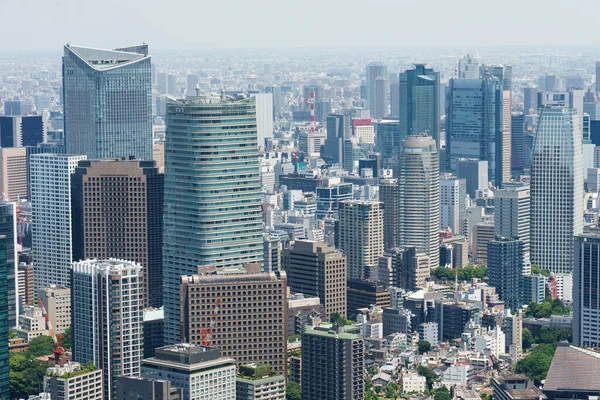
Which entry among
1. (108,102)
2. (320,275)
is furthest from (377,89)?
(320,275)

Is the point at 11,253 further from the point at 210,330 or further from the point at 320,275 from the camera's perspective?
the point at 210,330

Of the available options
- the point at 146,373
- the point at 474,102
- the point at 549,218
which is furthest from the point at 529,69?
the point at 146,373

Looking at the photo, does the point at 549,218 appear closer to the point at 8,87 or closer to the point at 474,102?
→ the point at 474,102

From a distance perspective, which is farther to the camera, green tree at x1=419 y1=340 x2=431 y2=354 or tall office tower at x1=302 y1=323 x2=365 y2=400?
green tree at x1=419 y1=340 x2=431 y2=354

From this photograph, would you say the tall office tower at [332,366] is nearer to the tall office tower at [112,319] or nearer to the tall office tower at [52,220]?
the tall office tower at [112,319]

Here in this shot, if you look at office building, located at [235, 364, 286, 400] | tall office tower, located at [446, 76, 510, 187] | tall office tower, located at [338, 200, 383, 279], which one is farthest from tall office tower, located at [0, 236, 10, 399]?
tall office tower, located at [446, 76, 510, 187]

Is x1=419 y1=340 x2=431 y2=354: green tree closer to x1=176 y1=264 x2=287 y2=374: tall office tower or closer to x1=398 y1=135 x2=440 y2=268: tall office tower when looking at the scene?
x1=176 y1=264 x2=287 y2=374: tall office tower
